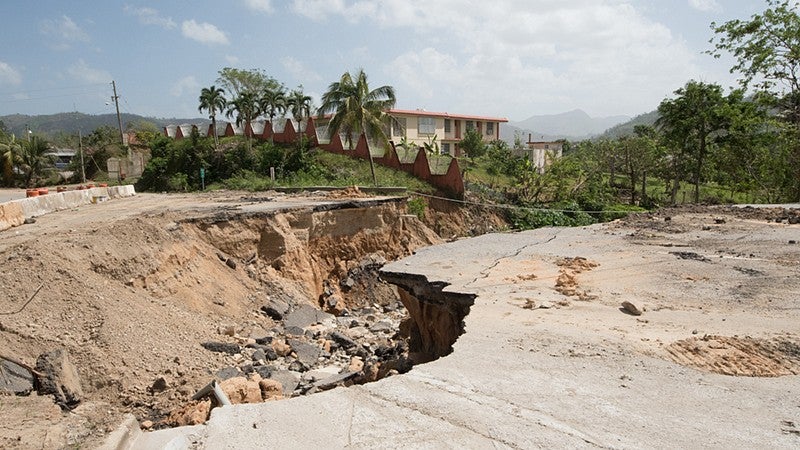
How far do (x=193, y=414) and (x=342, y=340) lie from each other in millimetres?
6848

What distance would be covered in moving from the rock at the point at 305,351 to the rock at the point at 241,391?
3.67 meters

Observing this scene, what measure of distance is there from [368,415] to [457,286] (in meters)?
4.35

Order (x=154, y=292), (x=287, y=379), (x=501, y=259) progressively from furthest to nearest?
(x=154, y=292)
(x=501, y=259)
(x=287, y=379)

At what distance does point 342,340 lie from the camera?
1206 cm

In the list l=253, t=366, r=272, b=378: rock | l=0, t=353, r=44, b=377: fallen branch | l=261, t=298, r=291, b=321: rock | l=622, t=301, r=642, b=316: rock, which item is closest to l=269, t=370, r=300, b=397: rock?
l=253, t=366, r=272, b=378: rock

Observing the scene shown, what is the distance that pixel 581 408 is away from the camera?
4180 millimetres

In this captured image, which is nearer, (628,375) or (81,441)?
(81,441)

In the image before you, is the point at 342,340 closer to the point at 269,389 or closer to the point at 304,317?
the point at 304,317

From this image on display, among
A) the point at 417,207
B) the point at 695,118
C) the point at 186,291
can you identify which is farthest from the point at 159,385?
the point at 695,118

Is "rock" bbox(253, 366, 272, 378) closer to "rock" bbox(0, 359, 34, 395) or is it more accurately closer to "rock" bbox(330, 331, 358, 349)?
"rock" bbox(330, 331, 358, 349)

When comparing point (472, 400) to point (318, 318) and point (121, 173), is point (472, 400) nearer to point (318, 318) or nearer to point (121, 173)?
point (318, 318)

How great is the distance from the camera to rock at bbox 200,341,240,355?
9.52m

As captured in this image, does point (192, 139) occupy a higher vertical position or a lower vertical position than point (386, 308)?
higher

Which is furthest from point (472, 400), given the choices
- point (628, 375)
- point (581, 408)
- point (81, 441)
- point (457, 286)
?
point (457, 286)
